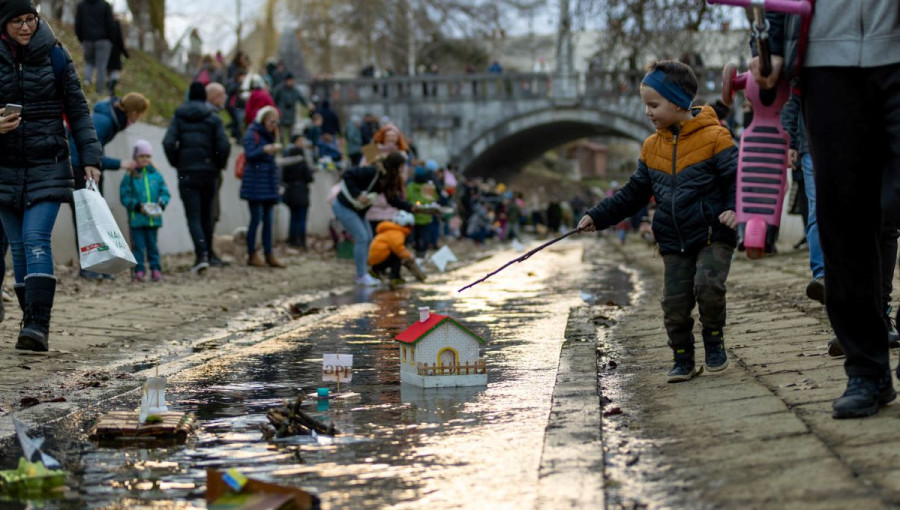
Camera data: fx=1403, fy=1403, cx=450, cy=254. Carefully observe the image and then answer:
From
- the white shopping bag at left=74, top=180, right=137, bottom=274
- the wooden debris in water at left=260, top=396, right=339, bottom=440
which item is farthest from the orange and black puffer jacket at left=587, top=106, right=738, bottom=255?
the white shopping bag at left=74, top=180, right=137, bottom=274

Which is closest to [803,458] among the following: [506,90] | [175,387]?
[175,387]

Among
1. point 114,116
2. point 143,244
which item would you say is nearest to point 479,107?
point 143,244

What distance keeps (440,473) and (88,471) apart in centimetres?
118

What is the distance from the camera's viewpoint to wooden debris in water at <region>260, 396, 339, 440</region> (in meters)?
5.25

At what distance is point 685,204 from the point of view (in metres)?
6.44

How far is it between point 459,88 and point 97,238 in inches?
1882

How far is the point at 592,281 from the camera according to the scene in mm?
16078

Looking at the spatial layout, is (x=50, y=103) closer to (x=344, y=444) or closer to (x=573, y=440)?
(x=344, y=444)

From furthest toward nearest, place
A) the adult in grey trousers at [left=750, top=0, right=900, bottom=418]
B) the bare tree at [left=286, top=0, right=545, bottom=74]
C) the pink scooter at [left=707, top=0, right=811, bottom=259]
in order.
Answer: the bare tree at [left=286, top=0, right=545, bottom=74] < the pink scooter at [left=707, top=0, right=811, bottom=259] < the adult in grey trousers at [left=750, top=0, right=900, bottom=418]

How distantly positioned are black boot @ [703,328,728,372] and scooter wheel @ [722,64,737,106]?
1.57m

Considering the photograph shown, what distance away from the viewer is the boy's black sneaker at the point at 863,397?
4852 millimetres

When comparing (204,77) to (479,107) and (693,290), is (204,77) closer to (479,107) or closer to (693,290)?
(693,290)

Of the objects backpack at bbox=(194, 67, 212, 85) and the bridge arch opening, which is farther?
the bridge arch opening

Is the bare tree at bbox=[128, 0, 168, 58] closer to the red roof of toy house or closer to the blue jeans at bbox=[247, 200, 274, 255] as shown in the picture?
the blue jeans at bbox=[247, 200, 274, 255]
